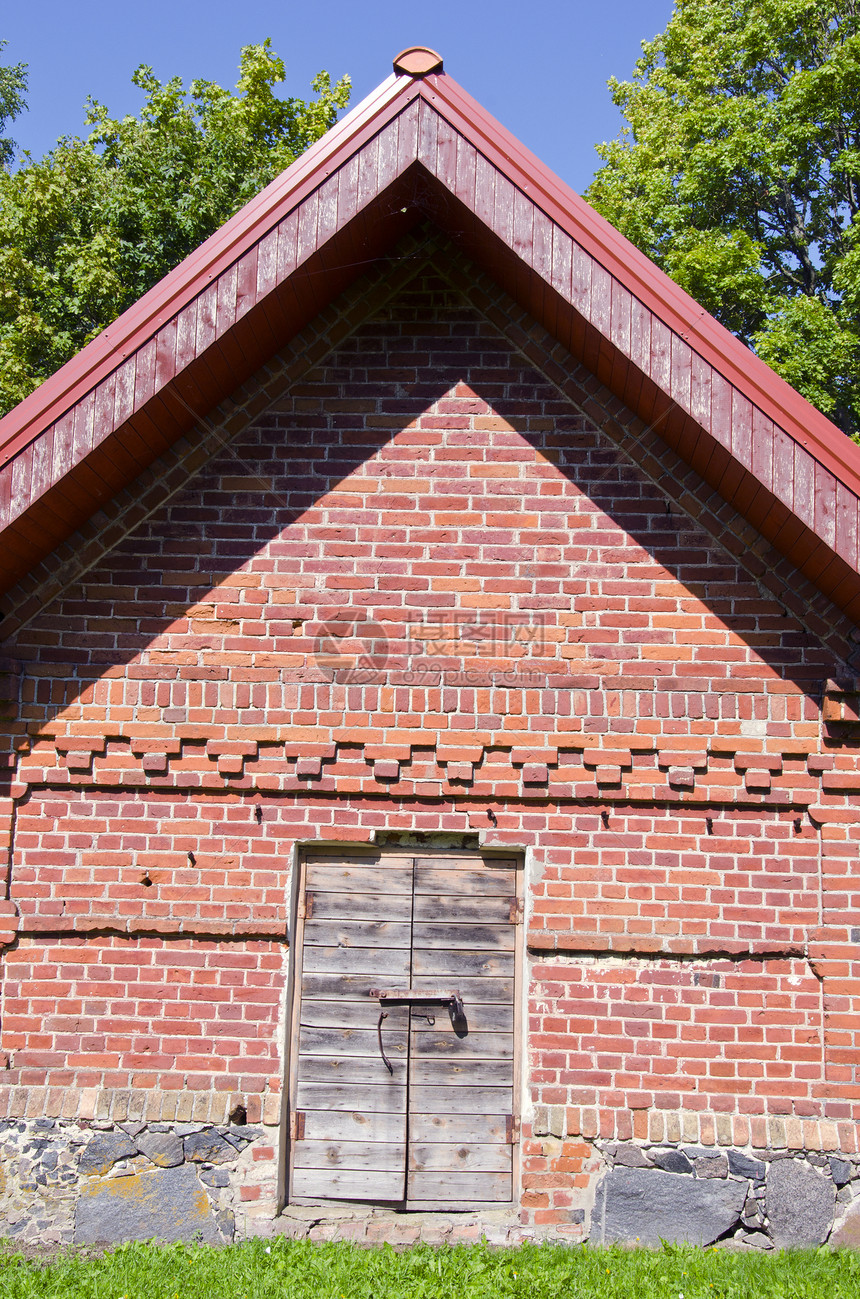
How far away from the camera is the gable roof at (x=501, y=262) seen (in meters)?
4.29

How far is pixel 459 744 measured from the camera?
471 cm

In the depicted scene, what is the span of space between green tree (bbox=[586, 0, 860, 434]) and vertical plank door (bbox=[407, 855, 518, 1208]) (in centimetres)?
1110

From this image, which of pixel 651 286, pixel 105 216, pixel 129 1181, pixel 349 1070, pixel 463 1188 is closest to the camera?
pixel 651 286

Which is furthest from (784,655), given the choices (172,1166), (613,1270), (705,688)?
(172,1166)

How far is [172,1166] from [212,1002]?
2.49 ft

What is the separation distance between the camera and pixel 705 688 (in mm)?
4734

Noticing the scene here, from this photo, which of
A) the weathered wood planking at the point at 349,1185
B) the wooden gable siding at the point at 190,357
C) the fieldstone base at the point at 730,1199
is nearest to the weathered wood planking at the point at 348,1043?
the weathered wood planking at the point at 349,1185

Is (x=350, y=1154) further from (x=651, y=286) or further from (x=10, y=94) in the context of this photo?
(x=10, y=94)

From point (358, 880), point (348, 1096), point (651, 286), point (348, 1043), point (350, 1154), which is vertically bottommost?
point (350, 1154)

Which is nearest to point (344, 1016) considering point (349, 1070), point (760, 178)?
point (349, 1070)

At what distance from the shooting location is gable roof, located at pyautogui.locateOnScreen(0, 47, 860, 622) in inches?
169

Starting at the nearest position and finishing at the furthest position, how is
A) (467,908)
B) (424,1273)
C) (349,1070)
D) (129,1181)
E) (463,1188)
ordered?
(424,1273) < (129,1181) < (463,1188) < (349,1070) < (467,908)

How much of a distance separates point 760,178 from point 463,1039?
15537 mm

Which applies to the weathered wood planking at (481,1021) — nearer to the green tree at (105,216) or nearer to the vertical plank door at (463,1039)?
the vertical plank door at (463,1039)
